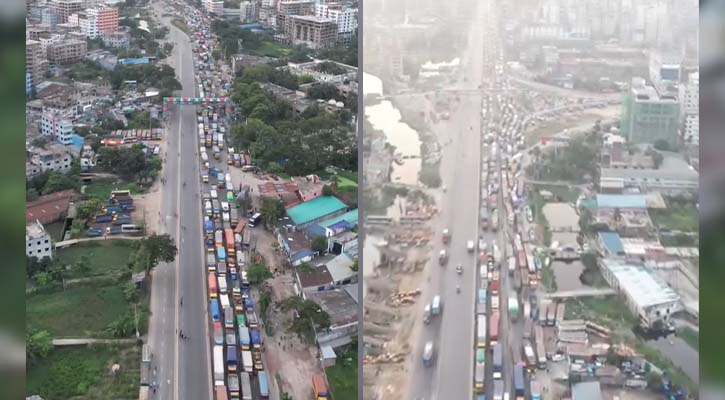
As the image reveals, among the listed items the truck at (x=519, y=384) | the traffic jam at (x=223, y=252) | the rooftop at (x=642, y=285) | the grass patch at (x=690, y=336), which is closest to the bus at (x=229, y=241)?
the traffic jam at (x=223, y=252)

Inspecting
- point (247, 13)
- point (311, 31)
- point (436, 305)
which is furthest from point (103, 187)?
point (436, 305)

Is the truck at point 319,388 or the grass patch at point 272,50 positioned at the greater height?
the grass patch at point 272,50

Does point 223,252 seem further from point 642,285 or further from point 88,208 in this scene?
point 642,285

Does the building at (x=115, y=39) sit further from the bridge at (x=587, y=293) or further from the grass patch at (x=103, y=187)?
the bridge at (x=587, y=293)

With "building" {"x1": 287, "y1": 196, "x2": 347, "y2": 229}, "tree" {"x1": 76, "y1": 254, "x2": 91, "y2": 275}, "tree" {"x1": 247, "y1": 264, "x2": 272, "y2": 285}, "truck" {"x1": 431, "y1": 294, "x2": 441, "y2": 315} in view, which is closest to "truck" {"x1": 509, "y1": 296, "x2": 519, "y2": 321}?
"truck" {"x1": 431, "y1": 294, "x2": 441, "y2": 315}

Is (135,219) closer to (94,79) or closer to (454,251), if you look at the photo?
(94,79)

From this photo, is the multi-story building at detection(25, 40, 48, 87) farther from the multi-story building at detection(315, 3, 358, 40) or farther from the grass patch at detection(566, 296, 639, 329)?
the grass patch at detection(566, 296, 639, 329)

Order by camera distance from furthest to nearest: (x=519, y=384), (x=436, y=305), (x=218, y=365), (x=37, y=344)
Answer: (x=436, y=305) < (x=519, y=384) < (x=218, y=365) < (x=37, y=344)

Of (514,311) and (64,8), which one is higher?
(64,8)
